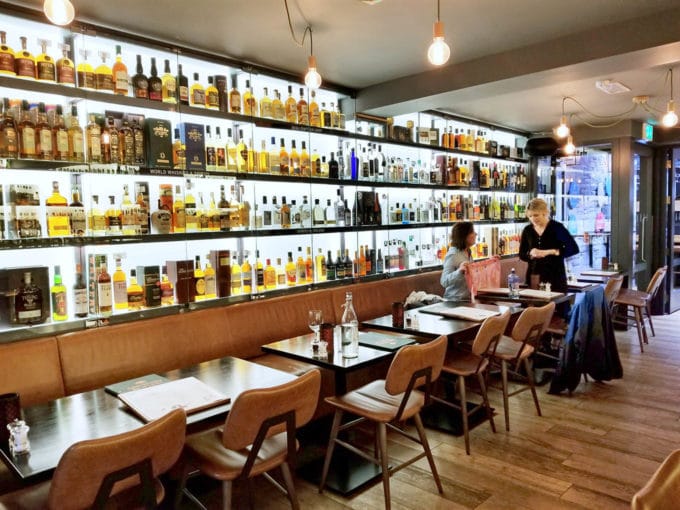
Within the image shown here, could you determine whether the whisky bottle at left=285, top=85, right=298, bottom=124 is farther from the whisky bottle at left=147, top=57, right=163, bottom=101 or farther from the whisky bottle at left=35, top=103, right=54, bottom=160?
the whisky bottle at left=35, top=103, right=54, bottom=160

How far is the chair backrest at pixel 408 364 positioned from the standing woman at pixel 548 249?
2.66 meters

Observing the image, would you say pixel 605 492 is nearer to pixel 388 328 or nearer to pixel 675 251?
pixel 388 328

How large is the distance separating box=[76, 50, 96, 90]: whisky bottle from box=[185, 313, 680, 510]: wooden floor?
2517mm

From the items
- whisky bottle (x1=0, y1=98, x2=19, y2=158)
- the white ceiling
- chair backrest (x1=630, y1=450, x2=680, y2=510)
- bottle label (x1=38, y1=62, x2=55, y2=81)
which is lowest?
chair backrest (x1=630, y1=450, x2=680, y2=510)

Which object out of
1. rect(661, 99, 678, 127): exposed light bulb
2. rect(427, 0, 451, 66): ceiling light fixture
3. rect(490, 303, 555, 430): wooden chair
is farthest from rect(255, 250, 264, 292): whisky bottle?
rect(661, 99, 678, 127): exposed light bulb

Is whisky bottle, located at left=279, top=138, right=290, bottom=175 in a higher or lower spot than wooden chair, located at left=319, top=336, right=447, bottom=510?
higher

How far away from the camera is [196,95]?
11.7 ft

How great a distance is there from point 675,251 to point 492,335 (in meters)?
6.48

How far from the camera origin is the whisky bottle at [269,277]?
404cm

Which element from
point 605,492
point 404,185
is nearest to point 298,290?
point 404,185

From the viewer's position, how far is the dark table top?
1646 mm

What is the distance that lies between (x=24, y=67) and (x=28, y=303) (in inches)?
51.7

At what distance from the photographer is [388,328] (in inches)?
135

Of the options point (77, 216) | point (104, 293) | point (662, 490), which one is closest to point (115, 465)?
point (662, 490)
